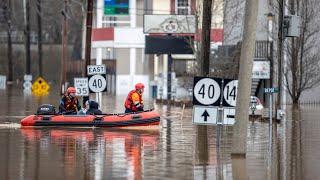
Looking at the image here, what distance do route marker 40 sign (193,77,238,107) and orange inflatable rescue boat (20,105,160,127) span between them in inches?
273

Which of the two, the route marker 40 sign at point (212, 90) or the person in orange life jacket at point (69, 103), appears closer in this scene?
the route marker 40 sign at point (212, 90)

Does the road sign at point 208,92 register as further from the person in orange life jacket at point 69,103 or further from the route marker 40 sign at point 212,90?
the person in orange life jacket at point 69,103

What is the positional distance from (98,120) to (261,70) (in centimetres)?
1005

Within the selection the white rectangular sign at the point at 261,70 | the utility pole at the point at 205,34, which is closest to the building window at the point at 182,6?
the white rectangular sign at the point at 261,70

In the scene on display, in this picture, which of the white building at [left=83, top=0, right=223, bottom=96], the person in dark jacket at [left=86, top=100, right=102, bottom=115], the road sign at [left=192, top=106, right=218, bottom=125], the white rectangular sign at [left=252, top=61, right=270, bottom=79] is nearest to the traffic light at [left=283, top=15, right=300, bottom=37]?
the white rectangular sign at [left=252, top=61, right=270, bottom=79]

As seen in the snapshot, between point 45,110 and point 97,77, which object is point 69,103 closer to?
point 45,110

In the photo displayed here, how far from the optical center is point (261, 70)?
3281 cm

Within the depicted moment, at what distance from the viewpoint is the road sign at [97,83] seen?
Result: 2805cm

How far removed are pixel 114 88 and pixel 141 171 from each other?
58.7m

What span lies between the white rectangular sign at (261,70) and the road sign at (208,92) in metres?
12.9

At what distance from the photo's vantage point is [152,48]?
5538cm

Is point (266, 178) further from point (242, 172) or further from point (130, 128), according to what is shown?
point (130, 128)

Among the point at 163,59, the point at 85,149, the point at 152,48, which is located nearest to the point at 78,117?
the point at 85,149

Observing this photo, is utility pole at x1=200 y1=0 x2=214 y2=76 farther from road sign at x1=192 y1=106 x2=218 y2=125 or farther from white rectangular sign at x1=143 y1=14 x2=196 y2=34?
white rectangular sign at x1=143 y1=14 x2=196 y2=34
